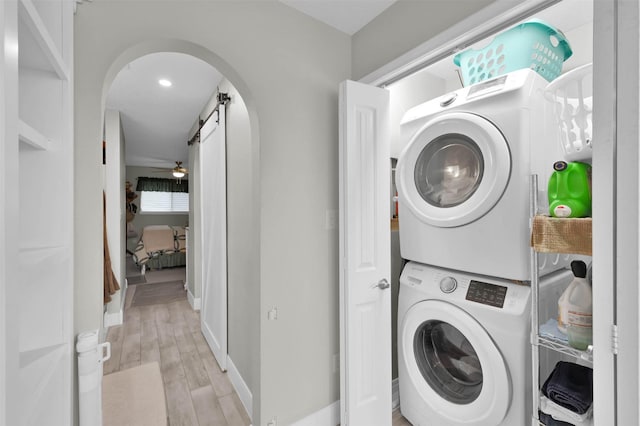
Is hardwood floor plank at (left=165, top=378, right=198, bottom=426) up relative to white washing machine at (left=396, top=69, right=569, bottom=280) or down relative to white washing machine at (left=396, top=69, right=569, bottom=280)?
down

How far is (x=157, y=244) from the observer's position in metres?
6.49

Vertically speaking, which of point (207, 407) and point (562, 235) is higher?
point (562, 235)

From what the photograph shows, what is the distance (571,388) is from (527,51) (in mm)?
1499

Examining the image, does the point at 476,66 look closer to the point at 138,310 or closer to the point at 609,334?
the point at 609,334

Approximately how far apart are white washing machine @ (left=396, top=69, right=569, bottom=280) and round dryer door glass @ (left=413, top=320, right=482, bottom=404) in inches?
15.7

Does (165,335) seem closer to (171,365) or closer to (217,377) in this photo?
(171,365)

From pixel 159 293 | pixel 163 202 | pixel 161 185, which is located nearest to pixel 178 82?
pixel 159 293

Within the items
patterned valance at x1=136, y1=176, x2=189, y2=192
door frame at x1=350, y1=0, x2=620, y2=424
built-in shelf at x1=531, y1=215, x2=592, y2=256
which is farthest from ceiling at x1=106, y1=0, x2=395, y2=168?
patterned valance at x1=136, y1=176, x2=189, y2=192

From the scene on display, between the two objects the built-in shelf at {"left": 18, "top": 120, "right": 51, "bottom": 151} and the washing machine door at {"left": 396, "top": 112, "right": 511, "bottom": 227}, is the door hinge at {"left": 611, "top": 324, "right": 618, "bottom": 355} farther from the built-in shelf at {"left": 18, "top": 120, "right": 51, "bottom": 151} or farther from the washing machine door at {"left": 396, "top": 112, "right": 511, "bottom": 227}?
the built-in shelf at {"left": 18, "top": 120, "right": 51, "bottom": 151}

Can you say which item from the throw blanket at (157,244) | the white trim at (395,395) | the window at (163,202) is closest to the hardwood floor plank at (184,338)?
the white trim at (395,395)

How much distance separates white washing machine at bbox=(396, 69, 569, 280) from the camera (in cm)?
135

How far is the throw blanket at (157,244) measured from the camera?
6.24 metres

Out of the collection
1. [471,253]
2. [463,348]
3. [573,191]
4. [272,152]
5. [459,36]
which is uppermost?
[459,36]

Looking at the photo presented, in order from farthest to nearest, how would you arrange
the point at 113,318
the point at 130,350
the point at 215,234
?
1. the point at 113,318
2. the point at 130,350
3. the point at 215,234
